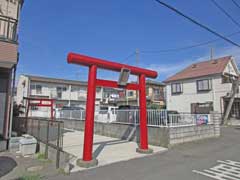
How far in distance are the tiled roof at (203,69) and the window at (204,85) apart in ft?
2.51

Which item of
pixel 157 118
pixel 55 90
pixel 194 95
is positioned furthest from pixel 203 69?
pixel 55 90

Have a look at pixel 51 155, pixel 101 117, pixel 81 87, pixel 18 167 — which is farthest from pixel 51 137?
pixel 81 87

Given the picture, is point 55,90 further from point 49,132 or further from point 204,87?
point 49,132

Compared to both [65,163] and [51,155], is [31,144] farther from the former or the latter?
[65,163]

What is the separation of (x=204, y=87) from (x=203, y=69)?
9.82 feet

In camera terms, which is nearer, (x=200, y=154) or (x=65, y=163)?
(x=65, y=163)

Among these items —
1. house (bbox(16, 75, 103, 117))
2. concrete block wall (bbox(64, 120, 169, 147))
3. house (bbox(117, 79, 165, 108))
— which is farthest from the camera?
house (bbox(117, 79, 165, 108))

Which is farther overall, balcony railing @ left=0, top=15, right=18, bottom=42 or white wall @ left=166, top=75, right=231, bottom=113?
white wall @ left=166, top=75, right=231, bottom=113

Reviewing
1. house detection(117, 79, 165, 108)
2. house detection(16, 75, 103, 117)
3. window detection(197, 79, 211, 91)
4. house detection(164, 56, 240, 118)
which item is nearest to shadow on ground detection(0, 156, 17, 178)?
house detection(164, 56, 240, 118)

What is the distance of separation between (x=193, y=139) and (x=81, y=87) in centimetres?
2655

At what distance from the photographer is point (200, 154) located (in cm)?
708

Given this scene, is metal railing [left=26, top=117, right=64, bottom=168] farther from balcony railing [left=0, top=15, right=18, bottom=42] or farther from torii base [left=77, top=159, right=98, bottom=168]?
balcony railing [left=0, top=15, right=18, bottom=42]

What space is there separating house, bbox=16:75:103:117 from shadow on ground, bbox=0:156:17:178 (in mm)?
23026

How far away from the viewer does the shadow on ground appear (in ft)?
16.5
